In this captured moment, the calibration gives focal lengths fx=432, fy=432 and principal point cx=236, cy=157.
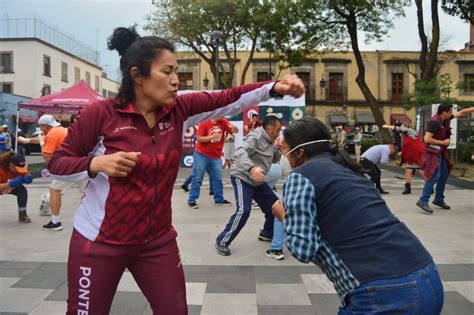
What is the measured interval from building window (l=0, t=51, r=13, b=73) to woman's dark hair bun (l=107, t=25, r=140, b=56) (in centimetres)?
4316

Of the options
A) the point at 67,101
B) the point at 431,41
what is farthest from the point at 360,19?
the point at 67,101

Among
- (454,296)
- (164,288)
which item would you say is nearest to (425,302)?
(164,288)

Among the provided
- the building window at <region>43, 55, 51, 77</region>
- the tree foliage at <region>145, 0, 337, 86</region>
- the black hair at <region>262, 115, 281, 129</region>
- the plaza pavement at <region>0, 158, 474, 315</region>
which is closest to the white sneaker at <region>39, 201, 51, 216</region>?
the plaza pavement at <region>0, 158, 474, 315</region>

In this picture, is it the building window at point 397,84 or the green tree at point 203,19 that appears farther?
the building window at point 397,84

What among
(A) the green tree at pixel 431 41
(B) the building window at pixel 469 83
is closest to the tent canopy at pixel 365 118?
(B) the building window at pixel 469 83

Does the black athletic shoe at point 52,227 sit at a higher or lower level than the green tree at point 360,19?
lower

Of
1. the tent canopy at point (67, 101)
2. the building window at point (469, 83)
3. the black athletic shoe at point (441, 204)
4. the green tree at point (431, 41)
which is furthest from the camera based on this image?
the green tree at point (431, 41)

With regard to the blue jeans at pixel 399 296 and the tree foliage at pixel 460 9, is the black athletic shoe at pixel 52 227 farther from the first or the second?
the tree foliage at pixel 460 9

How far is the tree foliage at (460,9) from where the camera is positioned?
15695mm

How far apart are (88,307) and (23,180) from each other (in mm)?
4514

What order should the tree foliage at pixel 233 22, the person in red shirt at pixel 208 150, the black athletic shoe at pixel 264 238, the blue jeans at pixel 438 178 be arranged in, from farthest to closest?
1. the tree foliage at pixel 233 22
2. the person in red shirt at pixel 208 150
3. the blue jeans at pixel 438 178
4. the black athletic shoe at pixel 264 238

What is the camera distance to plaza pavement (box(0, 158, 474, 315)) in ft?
11.4

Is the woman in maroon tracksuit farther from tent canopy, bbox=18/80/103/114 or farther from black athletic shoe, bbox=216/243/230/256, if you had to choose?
tent canopy, bbox=18/80/103/114

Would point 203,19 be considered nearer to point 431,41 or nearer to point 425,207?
point 431,41
